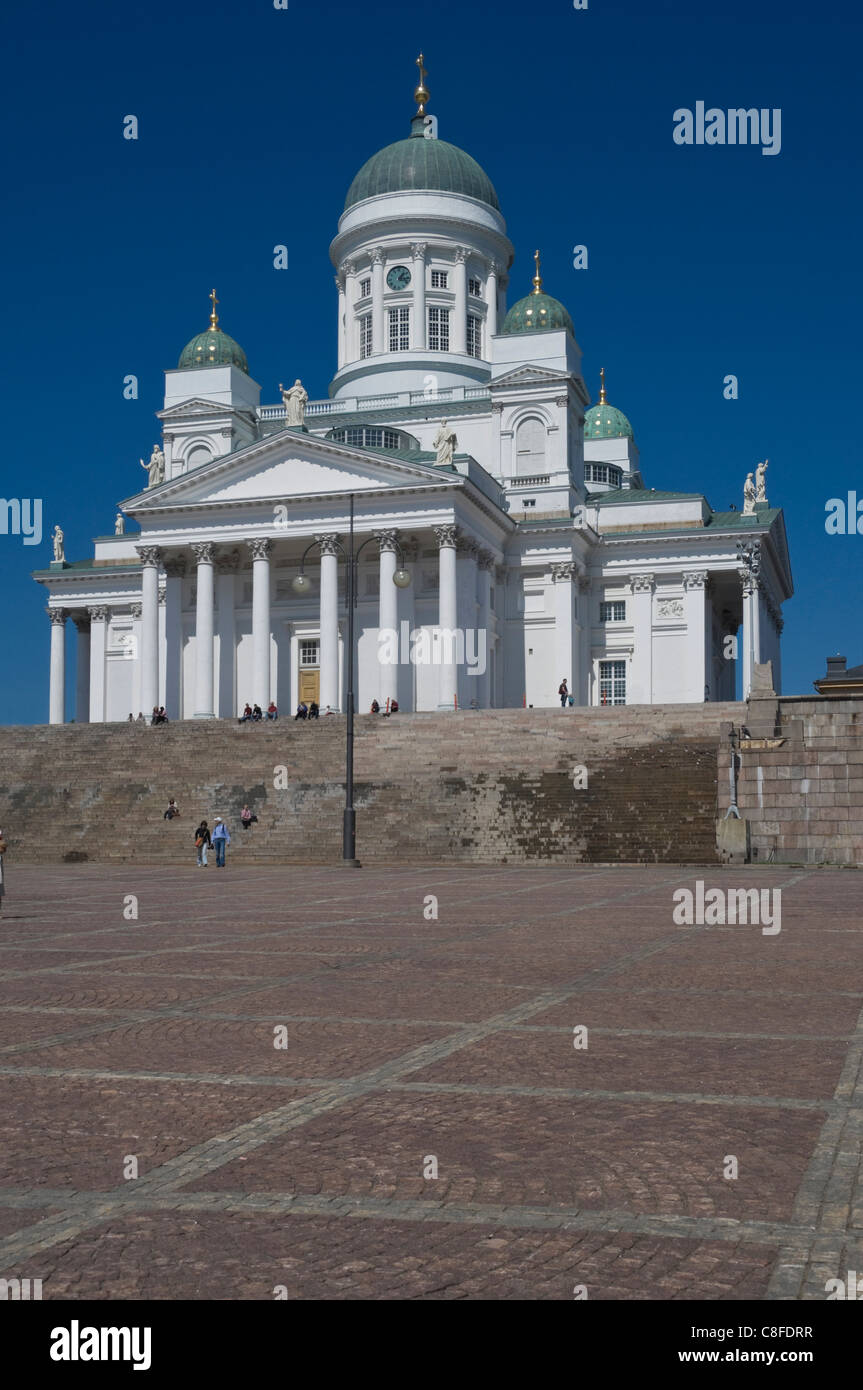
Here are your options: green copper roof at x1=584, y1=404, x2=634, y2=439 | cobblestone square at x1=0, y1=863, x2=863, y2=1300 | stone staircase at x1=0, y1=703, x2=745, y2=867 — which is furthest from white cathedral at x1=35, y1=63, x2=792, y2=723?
cobblestone square at x1=0, y1=863, x2=863, y2=1300

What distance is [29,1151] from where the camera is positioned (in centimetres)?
636

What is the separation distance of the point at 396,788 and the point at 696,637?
2992 cm

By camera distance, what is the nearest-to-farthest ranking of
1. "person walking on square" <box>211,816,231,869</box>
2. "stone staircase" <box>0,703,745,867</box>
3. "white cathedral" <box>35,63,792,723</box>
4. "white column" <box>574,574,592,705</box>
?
1. "person walking on square" <box>211,816,231,869</box>
2. "stone staircase" <box>0,703,745,867</box>
3. "white cathedral" <box>35,63,792,723</box>
4. "white column" <box>574,574,592,705</box>

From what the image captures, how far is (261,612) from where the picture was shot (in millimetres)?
58562

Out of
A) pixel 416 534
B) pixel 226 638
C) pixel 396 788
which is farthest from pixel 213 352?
pixel 396 788

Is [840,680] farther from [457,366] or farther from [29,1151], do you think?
[29,1151]

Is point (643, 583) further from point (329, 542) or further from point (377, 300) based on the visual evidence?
point (377, 300)

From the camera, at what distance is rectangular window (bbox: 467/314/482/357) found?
74938 millimetres

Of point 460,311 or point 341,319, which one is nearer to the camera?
point 460,311

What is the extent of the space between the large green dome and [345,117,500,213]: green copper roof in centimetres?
1152

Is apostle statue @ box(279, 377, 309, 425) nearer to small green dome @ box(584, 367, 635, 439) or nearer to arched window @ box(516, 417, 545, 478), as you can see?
arched window @ box(516, 417, 545, 478)

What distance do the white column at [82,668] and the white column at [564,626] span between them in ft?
89.6

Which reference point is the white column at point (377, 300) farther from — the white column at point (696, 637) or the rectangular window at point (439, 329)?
the white column at point (696, 637)

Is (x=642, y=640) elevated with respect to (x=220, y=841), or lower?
elevated
